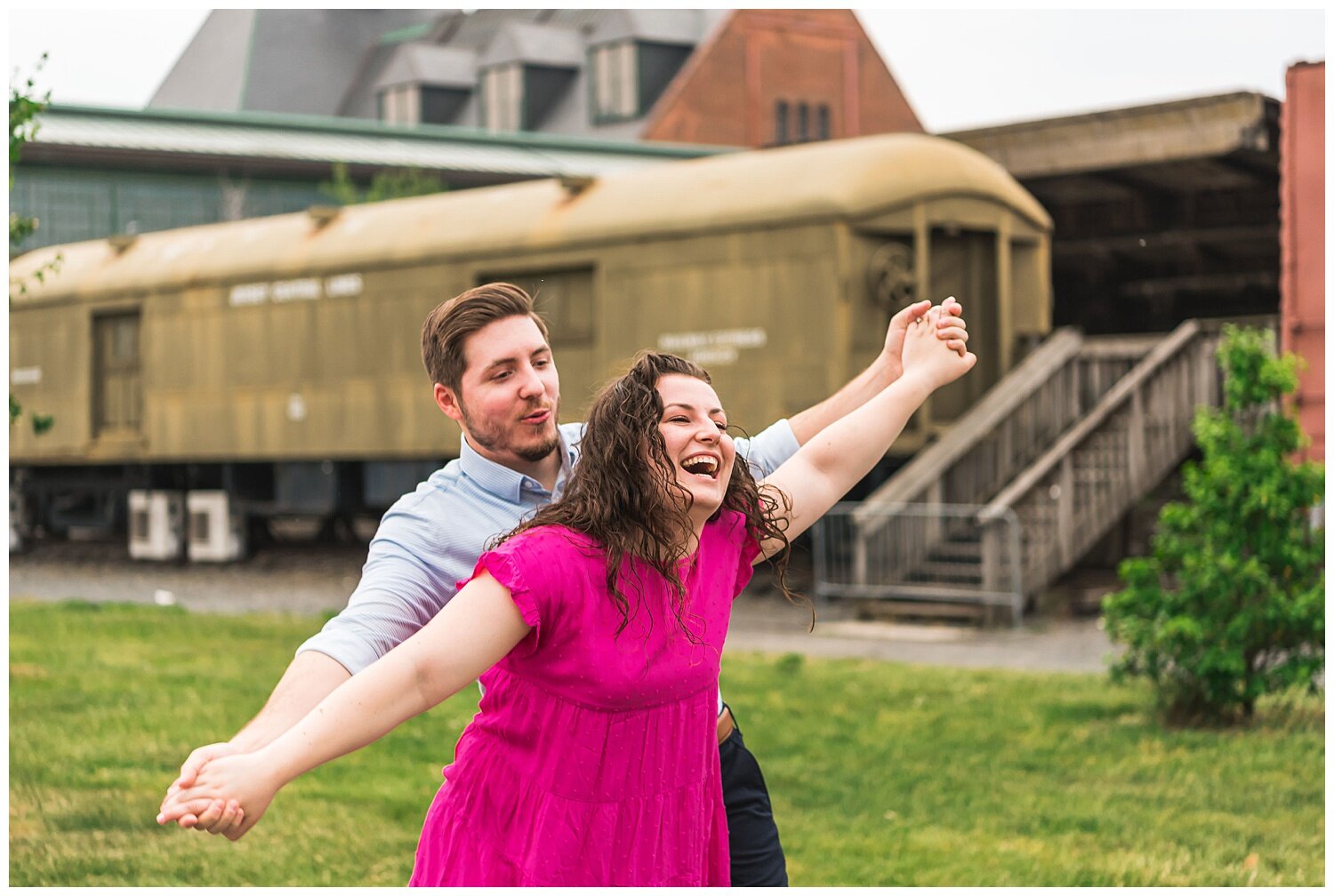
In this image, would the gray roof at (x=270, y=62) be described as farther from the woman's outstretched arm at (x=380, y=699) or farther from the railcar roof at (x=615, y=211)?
the woman's outstretched arm at (x=380, y=699)

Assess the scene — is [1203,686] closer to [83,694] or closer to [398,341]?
[83,694]

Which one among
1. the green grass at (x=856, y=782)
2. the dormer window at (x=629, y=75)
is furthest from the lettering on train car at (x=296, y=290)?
the dormer window at (x=629, y=75)

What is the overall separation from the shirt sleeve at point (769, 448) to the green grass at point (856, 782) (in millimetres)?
3332

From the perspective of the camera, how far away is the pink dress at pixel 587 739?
2.83m

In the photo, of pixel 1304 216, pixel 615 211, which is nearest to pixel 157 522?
pixel 615 211

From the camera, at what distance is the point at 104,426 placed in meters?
22.5

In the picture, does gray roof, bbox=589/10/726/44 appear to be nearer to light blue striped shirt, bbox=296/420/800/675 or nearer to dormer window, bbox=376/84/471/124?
dormer window, bbox=376/84/471/124

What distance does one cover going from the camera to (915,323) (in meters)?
3.60

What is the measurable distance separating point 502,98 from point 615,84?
3.52 meters

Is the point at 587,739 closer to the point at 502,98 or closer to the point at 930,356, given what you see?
the point at 930,356

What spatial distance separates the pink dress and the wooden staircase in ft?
37.4

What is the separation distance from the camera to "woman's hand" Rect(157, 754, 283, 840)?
247cm

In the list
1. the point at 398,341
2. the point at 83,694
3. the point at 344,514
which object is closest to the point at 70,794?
the point at 83,694

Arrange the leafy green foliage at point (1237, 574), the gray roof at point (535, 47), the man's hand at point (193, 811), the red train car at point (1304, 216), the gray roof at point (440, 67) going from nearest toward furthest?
the man's hand at point (193, 811), the leafy green foliage at point (1237, 574), the red train car at point (1304, 216), the gray roof at point (535, 47), the gray roof at point (440, 67)
